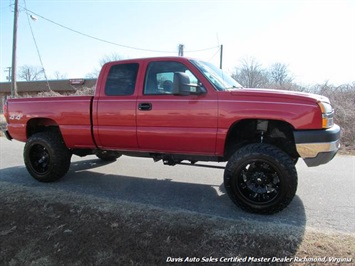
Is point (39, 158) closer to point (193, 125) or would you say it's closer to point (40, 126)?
point (40, 126)

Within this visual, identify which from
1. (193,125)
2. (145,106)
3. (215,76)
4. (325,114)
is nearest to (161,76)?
(145,106)

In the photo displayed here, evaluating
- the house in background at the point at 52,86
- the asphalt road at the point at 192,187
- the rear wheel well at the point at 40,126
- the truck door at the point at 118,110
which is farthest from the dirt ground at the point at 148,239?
the house in background at the point at 52,86

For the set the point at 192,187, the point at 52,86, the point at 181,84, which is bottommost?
the point at 192,187

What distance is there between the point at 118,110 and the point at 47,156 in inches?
71.2

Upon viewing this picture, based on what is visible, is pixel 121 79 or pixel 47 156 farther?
pixel 47 156

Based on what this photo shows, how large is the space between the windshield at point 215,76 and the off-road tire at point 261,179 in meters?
0.97

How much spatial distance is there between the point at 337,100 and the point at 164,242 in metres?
11.6

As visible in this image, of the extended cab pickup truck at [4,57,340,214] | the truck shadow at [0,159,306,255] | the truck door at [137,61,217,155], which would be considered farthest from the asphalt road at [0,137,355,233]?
the truck door at [137,61,217,155]

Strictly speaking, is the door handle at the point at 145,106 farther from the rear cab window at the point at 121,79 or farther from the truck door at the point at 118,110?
the rear cab window at the point at 121,79

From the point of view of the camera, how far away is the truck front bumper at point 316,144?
357 centimetres

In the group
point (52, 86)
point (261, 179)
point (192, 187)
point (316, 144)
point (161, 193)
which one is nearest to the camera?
point (316, 144)

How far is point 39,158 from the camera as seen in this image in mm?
5375

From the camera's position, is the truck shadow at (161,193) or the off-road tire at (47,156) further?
the off-road tire at (47,156)

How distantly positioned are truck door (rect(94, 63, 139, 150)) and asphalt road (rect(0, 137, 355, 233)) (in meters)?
0.84
